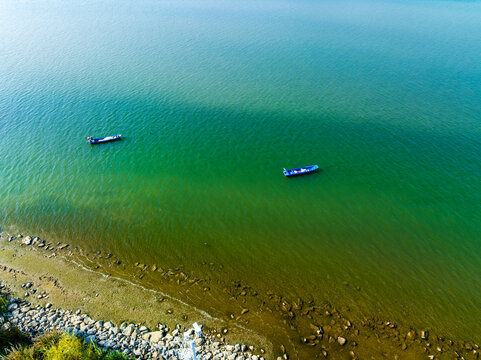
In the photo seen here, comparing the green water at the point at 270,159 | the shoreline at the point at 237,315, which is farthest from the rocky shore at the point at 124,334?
the green water at the point at 270,159

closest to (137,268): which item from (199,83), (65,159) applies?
(65,159)

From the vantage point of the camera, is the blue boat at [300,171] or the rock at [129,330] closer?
the rock at [129,330]

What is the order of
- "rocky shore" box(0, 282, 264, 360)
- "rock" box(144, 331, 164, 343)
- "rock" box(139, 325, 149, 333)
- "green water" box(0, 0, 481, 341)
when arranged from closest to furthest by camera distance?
"rocky shore" box(0, 282, 264, 360), "rock" box(144, 331, 164, 343), "rock" box(139, 325, 149, 333), "green water" box(0, 0, 481, 341)

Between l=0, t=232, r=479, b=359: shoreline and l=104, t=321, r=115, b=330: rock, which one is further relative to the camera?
l=104, t=321, r=115, b=330: rock

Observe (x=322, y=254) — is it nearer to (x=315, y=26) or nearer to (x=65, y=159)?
(x=65, y=159)

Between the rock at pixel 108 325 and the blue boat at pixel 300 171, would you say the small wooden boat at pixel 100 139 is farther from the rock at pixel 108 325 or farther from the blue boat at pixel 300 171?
the rock at pixel 108 325

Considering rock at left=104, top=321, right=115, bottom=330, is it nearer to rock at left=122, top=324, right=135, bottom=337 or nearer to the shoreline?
the shoreline

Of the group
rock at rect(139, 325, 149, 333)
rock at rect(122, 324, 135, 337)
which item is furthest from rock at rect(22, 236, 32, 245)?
rock at rect(139, 325, 149, 333)
